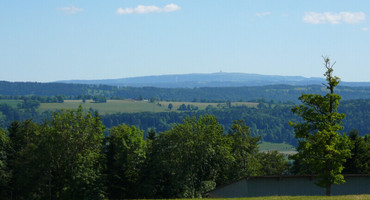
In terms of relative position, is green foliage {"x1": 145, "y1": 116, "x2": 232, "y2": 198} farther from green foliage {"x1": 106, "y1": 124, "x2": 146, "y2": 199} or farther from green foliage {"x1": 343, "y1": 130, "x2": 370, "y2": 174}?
green foliage {"x1": 343, "y1": 130, "x2": 370, "y2": 174}

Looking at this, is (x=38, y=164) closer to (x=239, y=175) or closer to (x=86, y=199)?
(x=86, y=199)

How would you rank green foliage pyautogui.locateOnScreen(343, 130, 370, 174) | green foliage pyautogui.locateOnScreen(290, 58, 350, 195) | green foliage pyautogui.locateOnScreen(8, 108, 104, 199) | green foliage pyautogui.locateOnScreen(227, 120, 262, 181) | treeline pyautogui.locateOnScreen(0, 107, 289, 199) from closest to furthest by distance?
green foliage pyautogui.locateOnScreen(290, 58, 350, 195)
green foliage pyautogui.locateOnScreen(8, 108, 104, 199)
treeline pyautogui.locateOnScreen(0, 107, 289, 199)
green foliage pyautogui.locateOnScreen(343, 130, 370, 174)
green foliage pyautogui.locateOnScreen(227, 120, 262, 181)

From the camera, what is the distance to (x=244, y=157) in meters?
77.3

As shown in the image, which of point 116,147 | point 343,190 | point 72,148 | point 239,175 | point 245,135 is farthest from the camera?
point 245,135

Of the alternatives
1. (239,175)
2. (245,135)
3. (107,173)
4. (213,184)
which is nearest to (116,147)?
(107,173)

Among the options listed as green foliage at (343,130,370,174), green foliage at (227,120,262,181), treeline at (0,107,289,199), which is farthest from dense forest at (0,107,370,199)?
green foliage at (227,120,262,181)

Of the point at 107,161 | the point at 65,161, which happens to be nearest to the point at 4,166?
the point at 65,161

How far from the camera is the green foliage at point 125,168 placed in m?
64.4

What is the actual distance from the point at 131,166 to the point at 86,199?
6920 mm

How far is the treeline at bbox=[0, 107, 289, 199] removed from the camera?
2437 inches

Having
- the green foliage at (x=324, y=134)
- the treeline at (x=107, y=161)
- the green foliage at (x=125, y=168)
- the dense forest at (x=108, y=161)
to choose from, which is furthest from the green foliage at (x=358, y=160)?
the green foliage at (x=125, y=168)

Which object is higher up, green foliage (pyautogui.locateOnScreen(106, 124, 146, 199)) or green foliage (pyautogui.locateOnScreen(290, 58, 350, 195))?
green foliage (pyautogui.locateOnScreen(290, 58, 350, 195))

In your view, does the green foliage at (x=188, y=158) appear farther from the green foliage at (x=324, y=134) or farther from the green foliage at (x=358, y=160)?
the green foliage at (x=324, y=134)

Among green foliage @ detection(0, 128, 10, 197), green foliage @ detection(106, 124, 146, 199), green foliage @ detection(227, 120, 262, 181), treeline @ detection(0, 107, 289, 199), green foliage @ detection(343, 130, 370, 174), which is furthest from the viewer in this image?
green foliage @ detection(227, 120, 262, 181)
